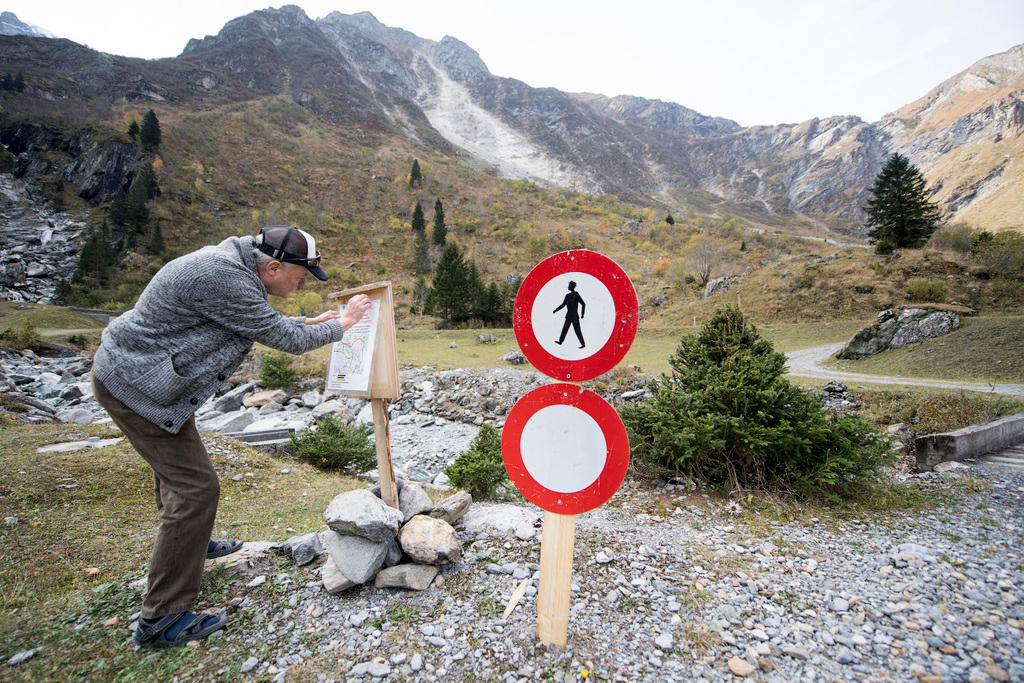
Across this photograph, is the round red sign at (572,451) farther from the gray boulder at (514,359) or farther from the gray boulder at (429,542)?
the gray boulder at (514,359)

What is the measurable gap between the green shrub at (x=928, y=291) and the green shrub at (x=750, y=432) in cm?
2701

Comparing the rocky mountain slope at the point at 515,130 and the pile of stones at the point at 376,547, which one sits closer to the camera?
the pile of stones at the point at 376,547

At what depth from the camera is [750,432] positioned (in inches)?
170

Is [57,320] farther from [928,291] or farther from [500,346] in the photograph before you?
[928,291]

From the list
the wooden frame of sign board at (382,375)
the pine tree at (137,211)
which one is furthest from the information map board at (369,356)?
the pine tree at (137,211)

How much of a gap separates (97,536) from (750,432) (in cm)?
605

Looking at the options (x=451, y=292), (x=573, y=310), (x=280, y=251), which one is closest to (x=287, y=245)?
(x=280, y=251)

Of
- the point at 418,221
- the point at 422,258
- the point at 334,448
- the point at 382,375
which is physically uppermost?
the point at 418,221

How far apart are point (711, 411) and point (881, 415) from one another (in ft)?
18.8

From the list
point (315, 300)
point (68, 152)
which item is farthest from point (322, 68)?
point (315, 300)

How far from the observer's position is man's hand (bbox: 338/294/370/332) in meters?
2.77

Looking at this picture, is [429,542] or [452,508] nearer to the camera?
[429,542]

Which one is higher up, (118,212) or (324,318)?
(118,212)

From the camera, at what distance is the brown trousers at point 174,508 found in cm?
227
